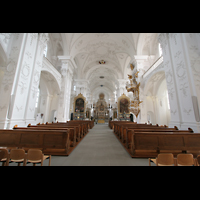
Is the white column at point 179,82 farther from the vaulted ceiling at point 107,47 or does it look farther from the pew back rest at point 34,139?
the vaulted ceiling at point 107,47

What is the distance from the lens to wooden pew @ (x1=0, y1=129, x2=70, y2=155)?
3.29 m

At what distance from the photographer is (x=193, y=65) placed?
428 cm

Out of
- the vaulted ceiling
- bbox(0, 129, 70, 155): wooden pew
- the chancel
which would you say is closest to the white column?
the chancel

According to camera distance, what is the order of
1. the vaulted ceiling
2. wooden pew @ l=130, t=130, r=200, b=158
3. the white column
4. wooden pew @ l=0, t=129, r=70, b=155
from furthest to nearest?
1. the vaulted ceiling
2. the white column
3. wooden pew @ l=0, t=129, r=70, b=155
4. wooden pew @ l=130, t=130, r=200, b=158

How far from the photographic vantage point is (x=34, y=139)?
11.0 ft

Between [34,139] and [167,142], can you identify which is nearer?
[167,142]

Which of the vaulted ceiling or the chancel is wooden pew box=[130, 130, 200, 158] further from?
the vaulted ceiling

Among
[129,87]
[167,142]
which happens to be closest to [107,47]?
[129,87]

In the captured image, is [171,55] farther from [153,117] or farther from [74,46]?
[74,46]

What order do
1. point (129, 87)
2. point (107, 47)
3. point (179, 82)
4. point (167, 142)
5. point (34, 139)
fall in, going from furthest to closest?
point (107, 47) < point (129, 87) < point (179, 82) < point (34, 139) < point (167, 142)

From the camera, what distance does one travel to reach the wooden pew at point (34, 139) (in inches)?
130

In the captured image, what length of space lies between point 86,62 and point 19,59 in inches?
530

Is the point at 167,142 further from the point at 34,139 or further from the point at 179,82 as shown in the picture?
the point at 34,139
